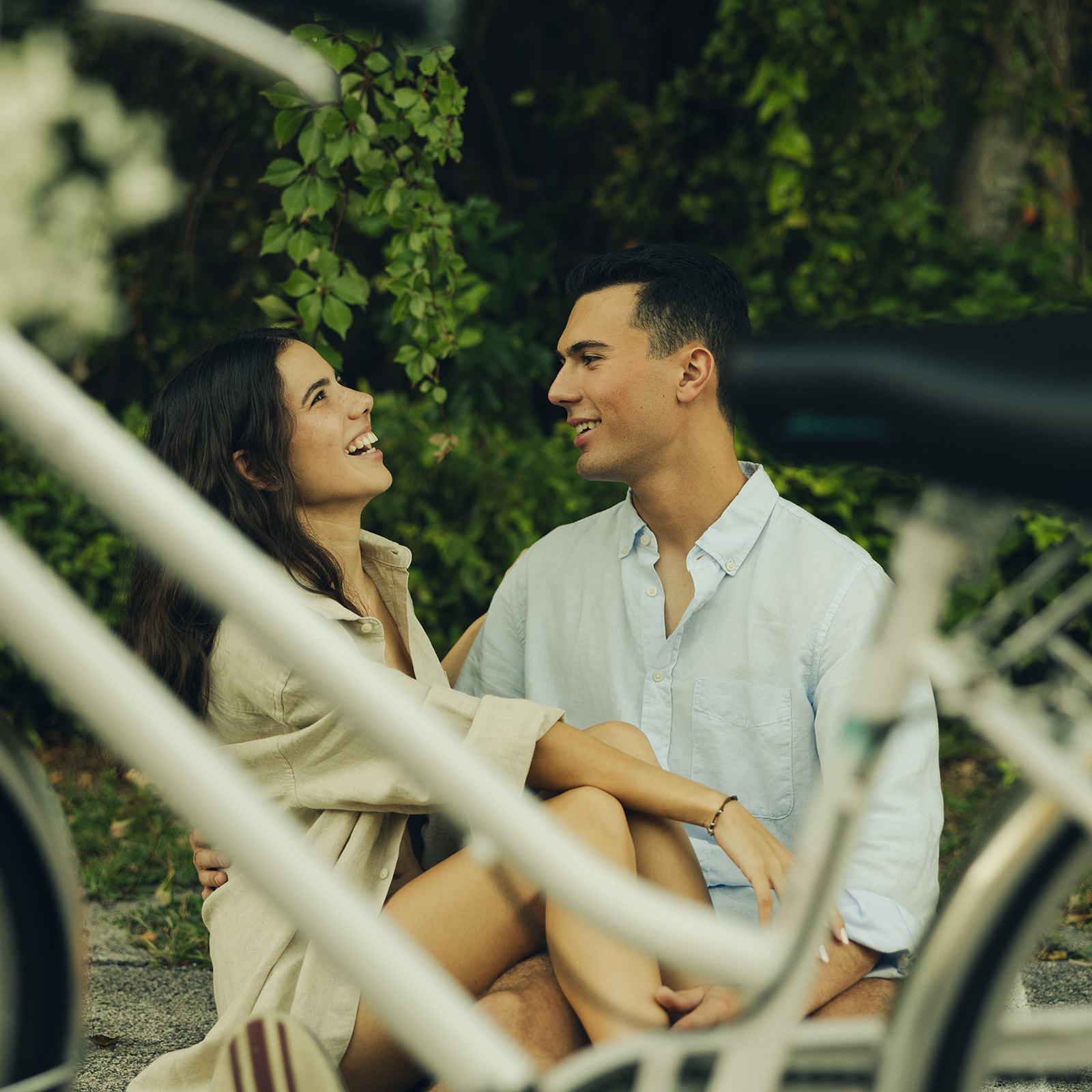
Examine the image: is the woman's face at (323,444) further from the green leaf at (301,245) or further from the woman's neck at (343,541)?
the green leaf at (301,245)

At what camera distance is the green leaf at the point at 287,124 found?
2.13 meters

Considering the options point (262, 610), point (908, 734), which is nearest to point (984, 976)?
point (262, 610)

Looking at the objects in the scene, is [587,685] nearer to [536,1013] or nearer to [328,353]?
[536,1013]

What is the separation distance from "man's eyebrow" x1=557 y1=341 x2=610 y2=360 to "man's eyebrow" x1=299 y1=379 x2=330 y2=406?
49cm

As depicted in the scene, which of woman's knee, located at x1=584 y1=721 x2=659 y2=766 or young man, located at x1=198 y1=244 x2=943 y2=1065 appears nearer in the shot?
young man, located at x1=198 y1=244 x2=943 y2=1065

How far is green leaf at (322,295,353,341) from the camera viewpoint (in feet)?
7.07

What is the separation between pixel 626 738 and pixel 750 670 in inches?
10.9

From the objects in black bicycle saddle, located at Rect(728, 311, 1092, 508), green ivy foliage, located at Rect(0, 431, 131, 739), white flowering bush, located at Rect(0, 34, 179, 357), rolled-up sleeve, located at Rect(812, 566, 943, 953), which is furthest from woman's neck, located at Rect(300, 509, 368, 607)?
white flowering bush, located at Rect(0, 34, 179, 357)

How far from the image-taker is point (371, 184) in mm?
2207

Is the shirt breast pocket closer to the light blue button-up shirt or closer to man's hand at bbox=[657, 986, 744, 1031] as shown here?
the light blue button-up shirt

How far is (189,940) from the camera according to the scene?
2.58m

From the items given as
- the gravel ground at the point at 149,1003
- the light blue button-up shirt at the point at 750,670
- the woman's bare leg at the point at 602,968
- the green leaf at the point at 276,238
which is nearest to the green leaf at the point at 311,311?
the green leaf at the point at 276,238

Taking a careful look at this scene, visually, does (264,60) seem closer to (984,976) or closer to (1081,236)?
(984,976)

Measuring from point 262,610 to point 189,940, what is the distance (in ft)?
6.61
